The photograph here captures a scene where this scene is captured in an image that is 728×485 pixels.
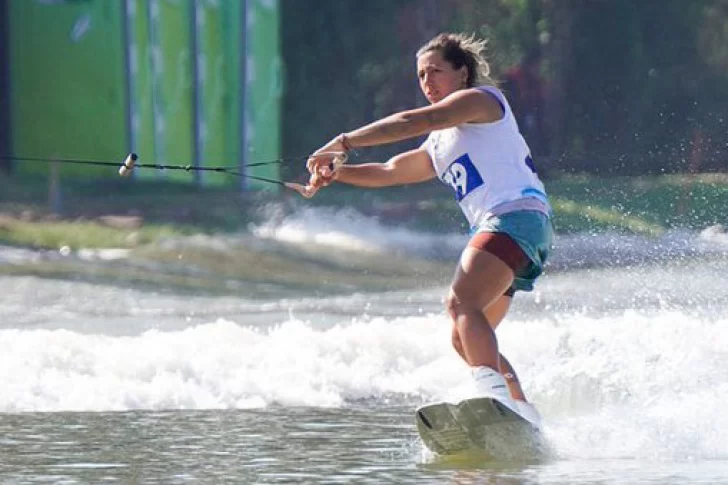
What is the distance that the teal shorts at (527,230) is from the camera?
7.95m

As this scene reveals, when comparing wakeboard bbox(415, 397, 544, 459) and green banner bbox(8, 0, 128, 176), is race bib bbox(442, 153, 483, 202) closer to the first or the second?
wakeboard bbox(415, 397, 544, 459)

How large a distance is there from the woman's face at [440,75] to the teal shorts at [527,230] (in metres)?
0.52

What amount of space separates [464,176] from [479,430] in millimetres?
909

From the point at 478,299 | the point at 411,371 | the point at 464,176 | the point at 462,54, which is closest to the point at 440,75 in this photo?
the point at 462,54

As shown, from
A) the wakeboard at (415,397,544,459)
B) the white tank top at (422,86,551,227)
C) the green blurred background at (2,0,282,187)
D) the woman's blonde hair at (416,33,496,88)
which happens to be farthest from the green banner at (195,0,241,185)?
the wakeboard at (415,397,544,459)

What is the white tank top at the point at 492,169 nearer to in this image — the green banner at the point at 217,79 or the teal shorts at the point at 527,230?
the teal shorts at the point at 527,230

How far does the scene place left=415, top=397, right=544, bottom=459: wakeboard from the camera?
308 inches

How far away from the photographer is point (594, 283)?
1589 centimetres

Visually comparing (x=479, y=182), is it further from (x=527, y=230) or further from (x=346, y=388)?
(x=346, y=388)

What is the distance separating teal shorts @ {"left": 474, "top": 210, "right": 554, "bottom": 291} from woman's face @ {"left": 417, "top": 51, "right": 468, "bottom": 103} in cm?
52

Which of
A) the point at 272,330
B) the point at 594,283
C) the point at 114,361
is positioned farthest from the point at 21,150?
the point at 114,361

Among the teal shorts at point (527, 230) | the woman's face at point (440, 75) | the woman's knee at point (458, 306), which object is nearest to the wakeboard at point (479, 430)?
the woman's knee at point (458, 306)

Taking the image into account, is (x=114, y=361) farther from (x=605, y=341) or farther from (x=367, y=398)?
(x=605, y=341)

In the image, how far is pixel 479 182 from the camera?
8.05m
